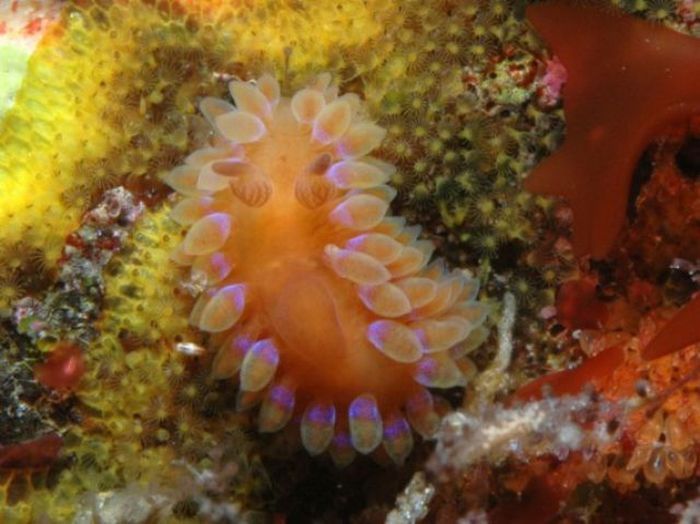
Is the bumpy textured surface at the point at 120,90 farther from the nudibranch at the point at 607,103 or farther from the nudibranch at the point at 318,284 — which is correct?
the nudibranch at the point at 607,103

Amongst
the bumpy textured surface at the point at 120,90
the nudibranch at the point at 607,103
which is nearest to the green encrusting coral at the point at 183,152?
the bumpy textured surface at the point at 120,90

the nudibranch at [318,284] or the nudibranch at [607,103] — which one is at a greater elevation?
the nudibranch at [607,103]

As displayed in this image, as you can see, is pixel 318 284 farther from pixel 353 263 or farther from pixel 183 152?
pixel 183 152

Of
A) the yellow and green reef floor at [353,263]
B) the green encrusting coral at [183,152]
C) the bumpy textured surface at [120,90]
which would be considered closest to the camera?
the yellow and green reef floor at [353,263]

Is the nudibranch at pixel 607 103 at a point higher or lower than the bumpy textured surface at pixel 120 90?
higher

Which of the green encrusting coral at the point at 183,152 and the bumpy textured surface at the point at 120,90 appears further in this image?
the bumpy textured surface at the point at 120,90

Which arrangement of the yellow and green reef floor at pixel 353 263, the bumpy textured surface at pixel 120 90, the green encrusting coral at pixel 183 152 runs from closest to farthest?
the yellow and green reef floor at pixel 353 263, the green encrusting coral at pixel 183 152, the bumpy textured surface at pixel 120 90

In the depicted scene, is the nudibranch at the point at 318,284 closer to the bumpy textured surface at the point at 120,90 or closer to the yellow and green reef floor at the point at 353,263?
the yellow and green reef floor at the point at 353,263
